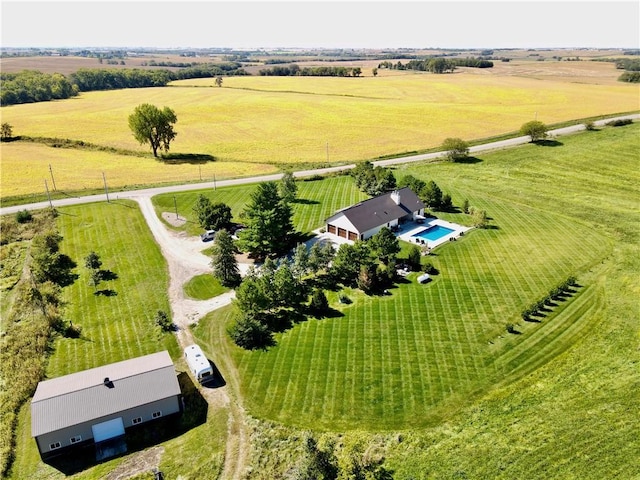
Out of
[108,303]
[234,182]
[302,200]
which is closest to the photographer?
[108,303]

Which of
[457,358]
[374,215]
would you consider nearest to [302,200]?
[374,215]

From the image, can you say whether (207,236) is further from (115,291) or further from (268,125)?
(268,125)

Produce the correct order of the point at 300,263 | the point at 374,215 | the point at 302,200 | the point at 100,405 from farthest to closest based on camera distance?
1. the point at 302,200
2. the point at 374,215
3. the point at 300,263
4. the point at 100,405

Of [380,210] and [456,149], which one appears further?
[456,149]

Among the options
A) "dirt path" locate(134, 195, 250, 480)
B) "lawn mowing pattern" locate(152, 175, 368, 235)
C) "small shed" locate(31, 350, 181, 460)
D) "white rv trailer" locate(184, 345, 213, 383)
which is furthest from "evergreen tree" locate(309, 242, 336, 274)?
"small shed" locate(31, 350, 181, 460)

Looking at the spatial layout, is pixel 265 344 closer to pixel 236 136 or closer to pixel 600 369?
pixel 600 369

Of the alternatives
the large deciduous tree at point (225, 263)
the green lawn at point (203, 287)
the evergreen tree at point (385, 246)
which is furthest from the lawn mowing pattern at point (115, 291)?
the evergreen tree at point (385, 246)

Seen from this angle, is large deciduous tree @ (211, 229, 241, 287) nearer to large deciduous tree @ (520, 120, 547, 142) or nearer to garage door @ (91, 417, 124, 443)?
garage door @ (91, 417, 124, 443)
